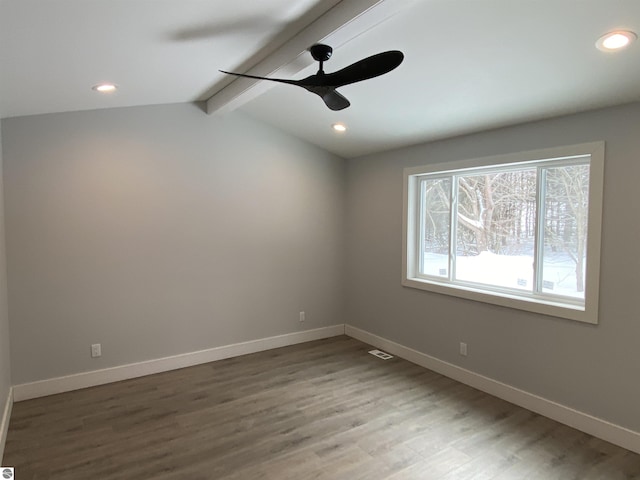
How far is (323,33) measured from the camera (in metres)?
2.20

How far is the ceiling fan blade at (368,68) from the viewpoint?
1.79 meters

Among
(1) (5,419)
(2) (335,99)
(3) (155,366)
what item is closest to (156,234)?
(3) (155,366)

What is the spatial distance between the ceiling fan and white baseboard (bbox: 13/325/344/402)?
2.99 meters

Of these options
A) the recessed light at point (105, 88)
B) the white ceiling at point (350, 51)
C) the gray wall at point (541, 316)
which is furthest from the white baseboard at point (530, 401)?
the recessed light at point (105, 88)

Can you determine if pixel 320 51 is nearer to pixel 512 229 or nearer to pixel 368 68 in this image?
pixel 368 68

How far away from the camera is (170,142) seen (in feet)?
12.7

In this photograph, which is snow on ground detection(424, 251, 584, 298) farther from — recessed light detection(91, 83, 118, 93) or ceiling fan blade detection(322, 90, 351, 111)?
recessed light detection(91, 83, 118, 93)

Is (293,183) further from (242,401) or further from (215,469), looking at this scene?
(215,469)

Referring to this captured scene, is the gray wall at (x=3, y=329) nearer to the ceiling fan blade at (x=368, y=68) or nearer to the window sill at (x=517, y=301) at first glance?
the ceiling fan blade at (x=368, y=68)

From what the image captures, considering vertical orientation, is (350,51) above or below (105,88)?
above

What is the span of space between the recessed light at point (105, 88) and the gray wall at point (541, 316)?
9.23 feet

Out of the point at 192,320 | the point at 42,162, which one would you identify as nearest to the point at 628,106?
the point at 192,320

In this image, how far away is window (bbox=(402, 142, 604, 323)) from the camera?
2914 mm

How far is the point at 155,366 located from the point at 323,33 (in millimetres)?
3398
